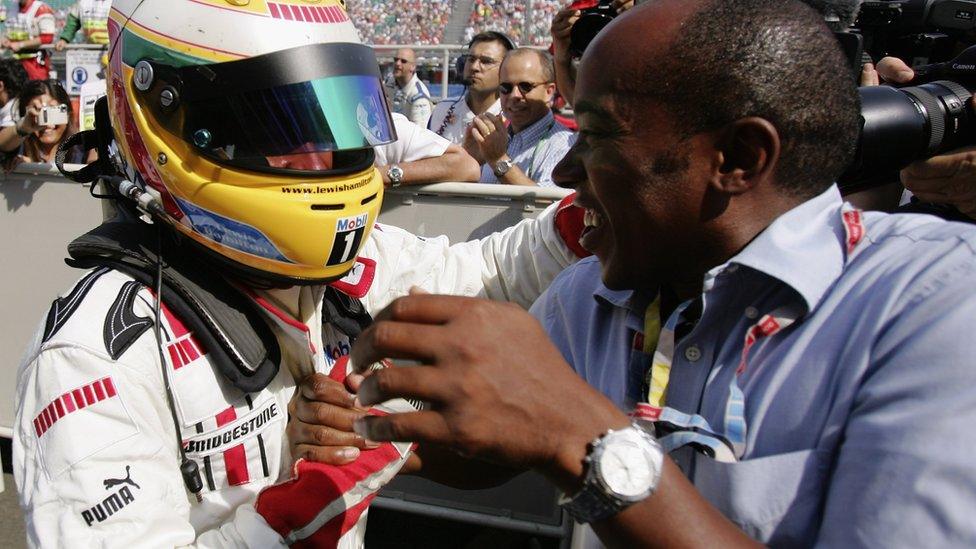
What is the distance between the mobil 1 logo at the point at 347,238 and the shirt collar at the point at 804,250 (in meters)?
1.03

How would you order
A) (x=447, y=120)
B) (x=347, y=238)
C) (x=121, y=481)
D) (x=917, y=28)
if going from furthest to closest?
(x=447, y=120) → (x=917, y=28) → (x=347, y=238) → (x=121, y=481)

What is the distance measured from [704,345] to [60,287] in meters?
3.66

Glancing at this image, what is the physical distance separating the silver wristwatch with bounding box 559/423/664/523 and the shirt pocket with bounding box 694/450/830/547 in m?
0.17

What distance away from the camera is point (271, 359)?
1814mm

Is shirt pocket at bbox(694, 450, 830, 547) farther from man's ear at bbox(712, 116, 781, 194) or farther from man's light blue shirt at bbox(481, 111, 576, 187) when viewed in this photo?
man's light blue shirt at bbox(481, 111, 576, 187)

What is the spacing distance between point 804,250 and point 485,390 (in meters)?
0.50

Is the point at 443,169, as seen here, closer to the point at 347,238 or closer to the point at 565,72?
the point at 565,72

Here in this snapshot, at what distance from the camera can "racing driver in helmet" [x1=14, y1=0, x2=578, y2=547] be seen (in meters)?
1.54

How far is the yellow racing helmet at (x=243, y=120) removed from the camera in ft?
5.88

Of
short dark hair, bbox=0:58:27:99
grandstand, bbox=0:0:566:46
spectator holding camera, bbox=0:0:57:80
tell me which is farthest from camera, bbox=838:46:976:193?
grandstand, bbox=0:0:566:46

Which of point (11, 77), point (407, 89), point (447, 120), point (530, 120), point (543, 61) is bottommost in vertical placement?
point (407, 89)

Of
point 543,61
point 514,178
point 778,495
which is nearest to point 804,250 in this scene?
point 778,495

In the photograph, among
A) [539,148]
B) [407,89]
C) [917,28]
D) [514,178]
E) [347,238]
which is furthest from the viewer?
[407,89]

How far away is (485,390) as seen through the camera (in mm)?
882
